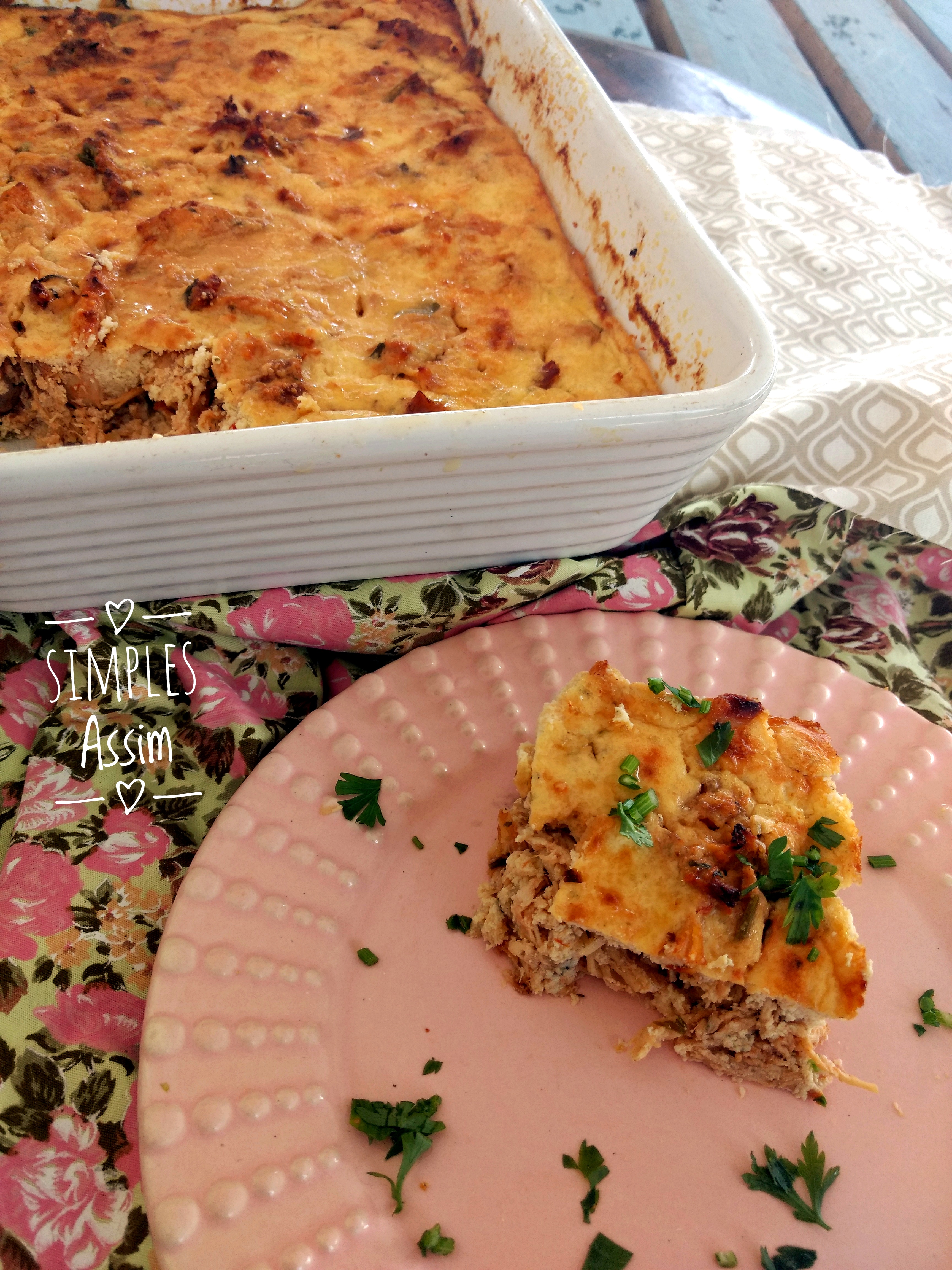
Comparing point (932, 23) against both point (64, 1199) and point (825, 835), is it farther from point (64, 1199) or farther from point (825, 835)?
point (64, 1199)

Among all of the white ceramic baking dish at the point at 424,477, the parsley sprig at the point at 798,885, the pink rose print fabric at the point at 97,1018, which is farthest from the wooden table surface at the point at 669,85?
the pink rose print fabric at the point at 97,1018

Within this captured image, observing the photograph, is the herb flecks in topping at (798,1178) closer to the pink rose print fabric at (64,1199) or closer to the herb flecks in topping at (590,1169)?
the herb flecks in topping at (590,1169)

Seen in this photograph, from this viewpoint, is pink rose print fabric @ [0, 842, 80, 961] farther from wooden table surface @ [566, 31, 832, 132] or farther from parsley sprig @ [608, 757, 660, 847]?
wooden table surface @ [566, 31, 832, 132]

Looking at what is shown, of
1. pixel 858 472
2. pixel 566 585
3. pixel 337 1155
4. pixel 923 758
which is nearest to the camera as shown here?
pixel 337 1155

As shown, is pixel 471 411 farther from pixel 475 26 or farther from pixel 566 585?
pixel 475 26

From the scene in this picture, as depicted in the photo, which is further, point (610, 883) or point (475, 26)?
point (475, 26)

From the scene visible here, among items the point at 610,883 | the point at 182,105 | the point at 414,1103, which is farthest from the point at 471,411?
the point at 182,105
